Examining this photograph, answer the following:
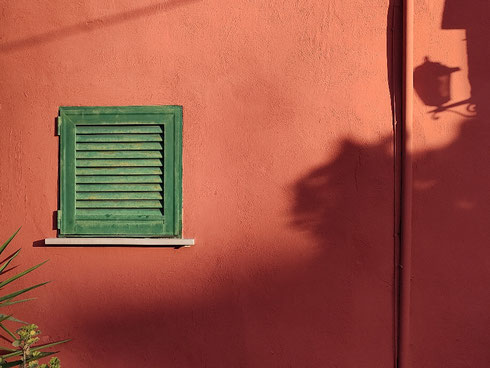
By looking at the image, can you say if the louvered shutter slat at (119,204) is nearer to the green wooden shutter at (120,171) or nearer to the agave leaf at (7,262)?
the green wooden shutter at (120,171)

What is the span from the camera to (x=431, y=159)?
3139 millimetres

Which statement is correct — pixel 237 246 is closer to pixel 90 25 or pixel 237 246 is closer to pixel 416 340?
pixel 416 340

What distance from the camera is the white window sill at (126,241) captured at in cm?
318

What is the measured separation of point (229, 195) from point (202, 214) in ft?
0.71

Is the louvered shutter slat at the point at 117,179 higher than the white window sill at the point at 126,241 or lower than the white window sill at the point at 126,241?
higher

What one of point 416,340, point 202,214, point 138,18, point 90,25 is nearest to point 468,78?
point 416,340

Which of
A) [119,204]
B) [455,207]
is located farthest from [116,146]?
[455,207]

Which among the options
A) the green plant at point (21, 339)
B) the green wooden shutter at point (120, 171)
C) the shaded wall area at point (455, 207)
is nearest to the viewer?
the green plant at point (21, 339)

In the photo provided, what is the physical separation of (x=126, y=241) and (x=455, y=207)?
2106mm

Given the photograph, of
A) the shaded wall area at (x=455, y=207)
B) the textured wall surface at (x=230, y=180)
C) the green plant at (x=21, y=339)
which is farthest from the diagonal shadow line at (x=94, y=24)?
the shaded wall area at (x=455, y=207)

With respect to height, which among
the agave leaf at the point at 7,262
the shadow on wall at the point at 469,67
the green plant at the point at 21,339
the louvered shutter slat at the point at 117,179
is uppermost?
the shadow on wall at the point at 469,67

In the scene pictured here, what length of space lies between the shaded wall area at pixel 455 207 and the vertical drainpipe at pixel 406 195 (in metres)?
0.07

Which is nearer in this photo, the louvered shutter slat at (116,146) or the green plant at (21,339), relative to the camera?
the green plant at (21,339)

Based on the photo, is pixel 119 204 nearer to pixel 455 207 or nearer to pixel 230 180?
pixel 230 180
